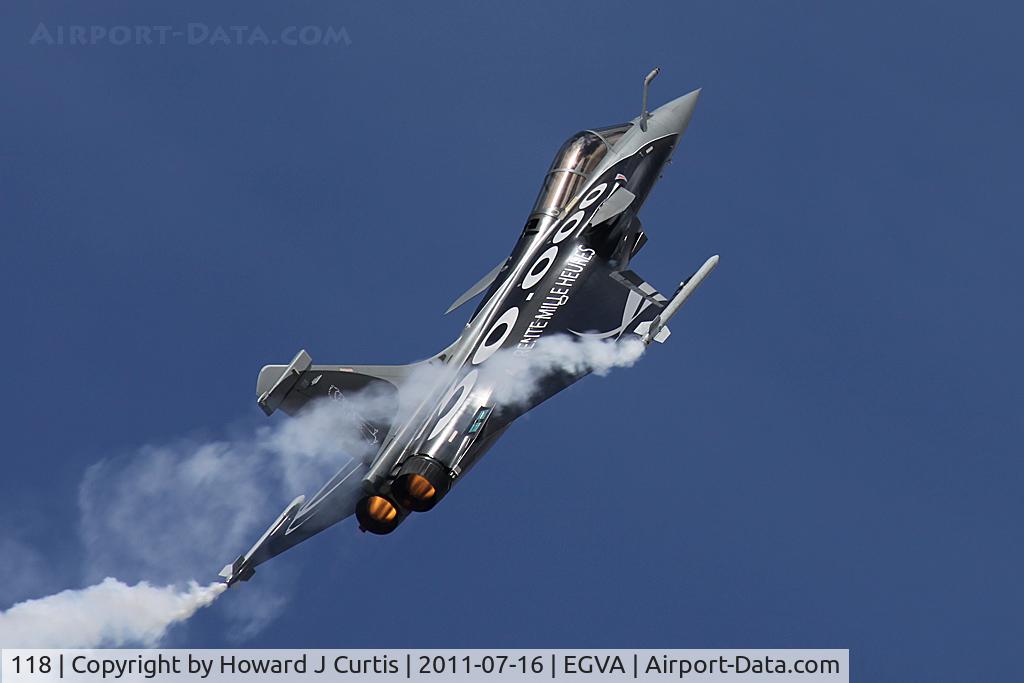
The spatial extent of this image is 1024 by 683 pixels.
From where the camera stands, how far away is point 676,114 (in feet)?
151

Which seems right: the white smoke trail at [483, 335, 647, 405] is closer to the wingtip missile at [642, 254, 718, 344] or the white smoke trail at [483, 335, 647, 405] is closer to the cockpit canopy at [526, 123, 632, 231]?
the wingtip missile at [642, 254, 718, 344]

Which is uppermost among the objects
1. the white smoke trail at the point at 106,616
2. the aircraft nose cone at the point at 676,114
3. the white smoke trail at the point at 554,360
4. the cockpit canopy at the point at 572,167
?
the aircraft nose cone at the point at 676,114

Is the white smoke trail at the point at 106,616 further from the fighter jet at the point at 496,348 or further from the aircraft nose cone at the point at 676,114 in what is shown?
the aircraft nose cone at the point at 676,114

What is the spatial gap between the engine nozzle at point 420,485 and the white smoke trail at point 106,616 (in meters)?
5.35

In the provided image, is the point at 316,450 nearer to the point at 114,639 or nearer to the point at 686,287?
the point at 114,639

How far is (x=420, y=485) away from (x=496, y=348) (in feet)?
13.4

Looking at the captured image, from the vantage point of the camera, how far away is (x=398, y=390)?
38.6 metres

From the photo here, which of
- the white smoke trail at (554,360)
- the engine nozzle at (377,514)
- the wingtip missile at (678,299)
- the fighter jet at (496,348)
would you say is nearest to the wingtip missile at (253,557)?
the fighter jet at (496,348)

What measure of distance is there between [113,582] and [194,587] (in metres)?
1.58

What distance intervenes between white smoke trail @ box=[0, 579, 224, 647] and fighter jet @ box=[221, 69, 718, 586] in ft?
3.80

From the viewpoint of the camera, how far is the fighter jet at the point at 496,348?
37031 millimetres

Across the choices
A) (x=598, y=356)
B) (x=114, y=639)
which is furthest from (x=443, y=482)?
(x=114, y=639)

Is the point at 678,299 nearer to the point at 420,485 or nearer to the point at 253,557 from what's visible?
the point at 420,485

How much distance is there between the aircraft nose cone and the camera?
45781 millimetres
